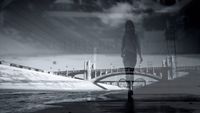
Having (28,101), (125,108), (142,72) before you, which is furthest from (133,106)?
(142,72)

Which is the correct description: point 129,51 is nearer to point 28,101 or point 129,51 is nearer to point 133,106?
point 133,106

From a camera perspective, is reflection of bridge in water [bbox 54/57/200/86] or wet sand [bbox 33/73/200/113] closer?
wet sand [bbox 33/73/200/113]

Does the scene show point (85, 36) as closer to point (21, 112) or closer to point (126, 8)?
point (126, 8)

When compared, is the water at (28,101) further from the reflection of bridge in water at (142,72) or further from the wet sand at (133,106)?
the reflection of bridge in water at (142,72)

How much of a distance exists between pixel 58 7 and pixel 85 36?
221cm

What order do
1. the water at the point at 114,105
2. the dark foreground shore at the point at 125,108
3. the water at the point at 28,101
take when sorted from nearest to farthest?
the dark foreground shore at the point at 125,108 → the water at the point at 114,105 → the water at the point at 28,101

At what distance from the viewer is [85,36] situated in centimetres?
1202

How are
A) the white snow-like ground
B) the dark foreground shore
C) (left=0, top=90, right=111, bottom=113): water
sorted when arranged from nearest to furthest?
the dark foreground shore
(left=0, top=90, right=111, bottom=113): water
the white snow-like ground

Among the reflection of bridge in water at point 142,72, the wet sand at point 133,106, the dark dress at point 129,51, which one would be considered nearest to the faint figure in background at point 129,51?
the dark dress at point 129,51

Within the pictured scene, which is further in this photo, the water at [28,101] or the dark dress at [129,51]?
the dark dress at [129,51]

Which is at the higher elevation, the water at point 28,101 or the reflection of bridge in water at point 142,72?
the reflection of bridge in water at point 142,72

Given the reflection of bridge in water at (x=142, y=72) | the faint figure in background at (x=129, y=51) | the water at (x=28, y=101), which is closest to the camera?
the water at (x=28, y=101)

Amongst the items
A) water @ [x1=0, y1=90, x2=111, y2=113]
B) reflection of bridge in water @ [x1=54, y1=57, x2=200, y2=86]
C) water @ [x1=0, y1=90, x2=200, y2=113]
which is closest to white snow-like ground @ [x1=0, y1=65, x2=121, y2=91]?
reflection of bridge in water @ [x1=54, y1=57, x2=200, y2=86]

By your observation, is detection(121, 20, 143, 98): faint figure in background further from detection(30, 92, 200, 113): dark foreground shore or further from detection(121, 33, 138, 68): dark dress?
detection(30, 92, 200, 113): dark foreground shore
